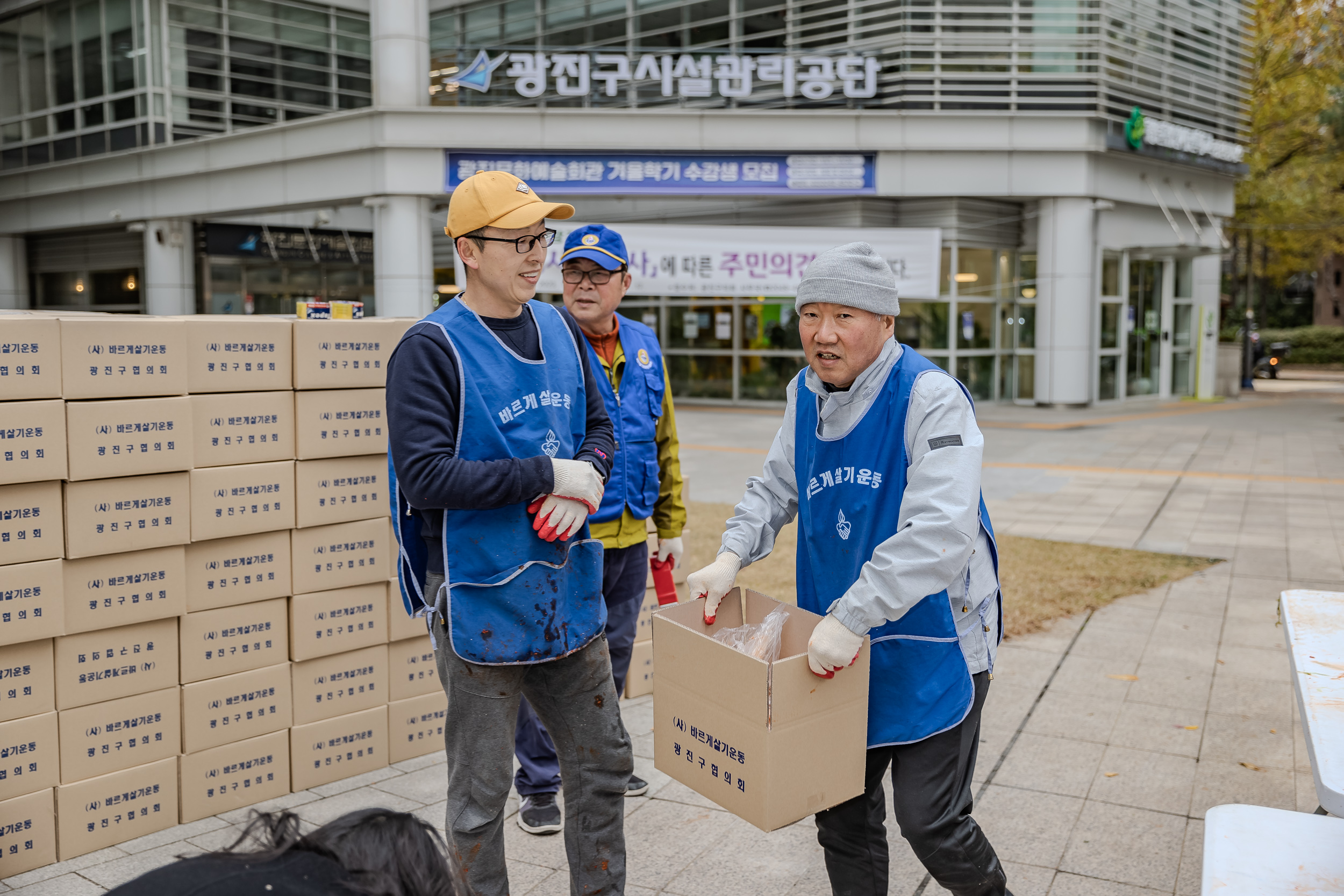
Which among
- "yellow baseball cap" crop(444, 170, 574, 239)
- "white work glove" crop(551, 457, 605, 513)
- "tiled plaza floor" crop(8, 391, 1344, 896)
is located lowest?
"tiled plaza floor" crop(8, 391, 1344, 896)

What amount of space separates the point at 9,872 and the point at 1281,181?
1319 inches

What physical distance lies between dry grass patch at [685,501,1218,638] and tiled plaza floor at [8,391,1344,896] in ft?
0.56

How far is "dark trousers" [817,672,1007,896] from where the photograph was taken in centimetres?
258

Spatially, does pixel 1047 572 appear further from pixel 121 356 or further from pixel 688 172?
pixel 688 172

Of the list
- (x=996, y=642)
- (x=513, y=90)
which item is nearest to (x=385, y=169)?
(x=513, y=90)

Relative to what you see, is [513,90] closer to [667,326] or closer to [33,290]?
[667,326]

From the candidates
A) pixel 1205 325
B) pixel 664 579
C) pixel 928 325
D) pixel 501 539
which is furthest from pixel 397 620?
pixel 1205 325

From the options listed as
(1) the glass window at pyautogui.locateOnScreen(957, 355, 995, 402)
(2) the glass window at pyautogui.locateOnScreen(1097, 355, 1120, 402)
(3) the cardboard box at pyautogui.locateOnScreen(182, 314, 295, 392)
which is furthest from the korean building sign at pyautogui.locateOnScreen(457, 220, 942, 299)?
(3) the cardboard box at pyautogui.locateOnScreen(182, 314, 295, 392)

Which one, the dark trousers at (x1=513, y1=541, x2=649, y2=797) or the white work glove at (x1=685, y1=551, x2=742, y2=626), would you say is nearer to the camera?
the white work glove at (x1=685, y1=551, x2=742, y2=626)

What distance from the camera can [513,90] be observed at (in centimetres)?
1923

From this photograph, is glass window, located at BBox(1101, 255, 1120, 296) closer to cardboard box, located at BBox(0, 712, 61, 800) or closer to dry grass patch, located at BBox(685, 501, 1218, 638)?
dry grass patch, located at BBox(685, 501, 1218, 638)

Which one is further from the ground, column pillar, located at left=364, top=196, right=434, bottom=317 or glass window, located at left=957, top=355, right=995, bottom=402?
column pillar, located at left=364, top=196, right=434, bottom=317

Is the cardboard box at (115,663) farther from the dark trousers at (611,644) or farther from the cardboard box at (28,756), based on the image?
the dark trousers at (611,644)

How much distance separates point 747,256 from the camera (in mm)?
18531
